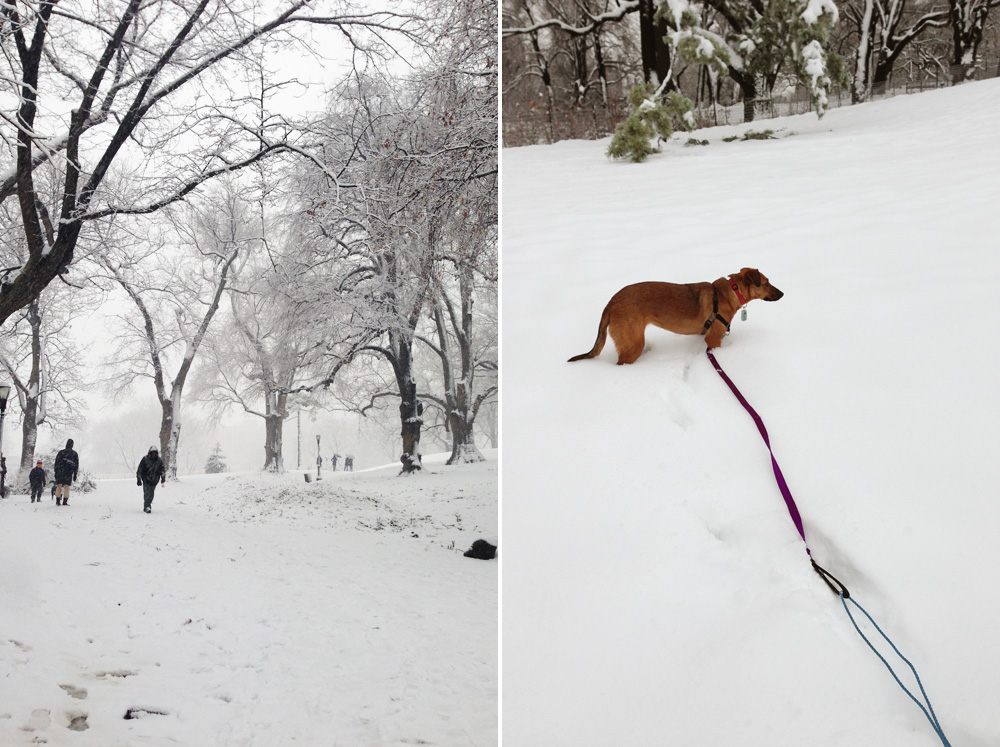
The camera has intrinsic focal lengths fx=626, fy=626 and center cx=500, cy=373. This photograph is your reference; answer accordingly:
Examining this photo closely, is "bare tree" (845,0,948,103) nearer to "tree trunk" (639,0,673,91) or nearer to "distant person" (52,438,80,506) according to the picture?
"tree trunk" (639,0,673,91)

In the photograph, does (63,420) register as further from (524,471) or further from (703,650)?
(703,650)

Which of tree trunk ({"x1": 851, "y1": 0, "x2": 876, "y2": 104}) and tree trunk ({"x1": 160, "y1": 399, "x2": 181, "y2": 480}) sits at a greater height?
tree trunk ({"x1": 851, "y1": 0, "x2": 876, "y2": 104})

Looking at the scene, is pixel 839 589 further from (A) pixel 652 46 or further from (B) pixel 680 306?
(A) pixel 652 46

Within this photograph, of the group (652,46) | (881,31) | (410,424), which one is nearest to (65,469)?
(410,424)

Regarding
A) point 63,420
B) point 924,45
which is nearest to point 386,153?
point 63,420

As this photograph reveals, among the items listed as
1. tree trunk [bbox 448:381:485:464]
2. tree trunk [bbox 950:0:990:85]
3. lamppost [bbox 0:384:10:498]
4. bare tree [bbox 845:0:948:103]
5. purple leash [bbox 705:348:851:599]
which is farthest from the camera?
tree trunk [bbox 950:0:990:85]

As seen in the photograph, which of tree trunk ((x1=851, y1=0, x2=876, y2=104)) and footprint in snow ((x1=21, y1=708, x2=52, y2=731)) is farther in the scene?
tree trunk ((x1=851, y1=0, x2=876, y2=104))

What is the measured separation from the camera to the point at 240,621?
1.49m

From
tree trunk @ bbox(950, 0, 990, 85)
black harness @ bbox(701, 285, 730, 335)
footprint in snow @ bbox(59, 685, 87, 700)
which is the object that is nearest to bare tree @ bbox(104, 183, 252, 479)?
footprint in snow @ bbox(59, 685, 87, 700)

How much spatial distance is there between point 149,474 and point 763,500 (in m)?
1.42

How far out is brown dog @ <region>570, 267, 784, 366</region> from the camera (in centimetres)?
123

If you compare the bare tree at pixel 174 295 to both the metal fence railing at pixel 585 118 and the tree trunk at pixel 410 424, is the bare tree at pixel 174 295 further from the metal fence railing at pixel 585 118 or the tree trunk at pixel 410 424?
the metal fence railing at pixel 585 118

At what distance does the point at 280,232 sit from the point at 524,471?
1060mm

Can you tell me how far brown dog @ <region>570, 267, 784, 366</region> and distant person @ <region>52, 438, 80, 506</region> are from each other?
132 centimetres
